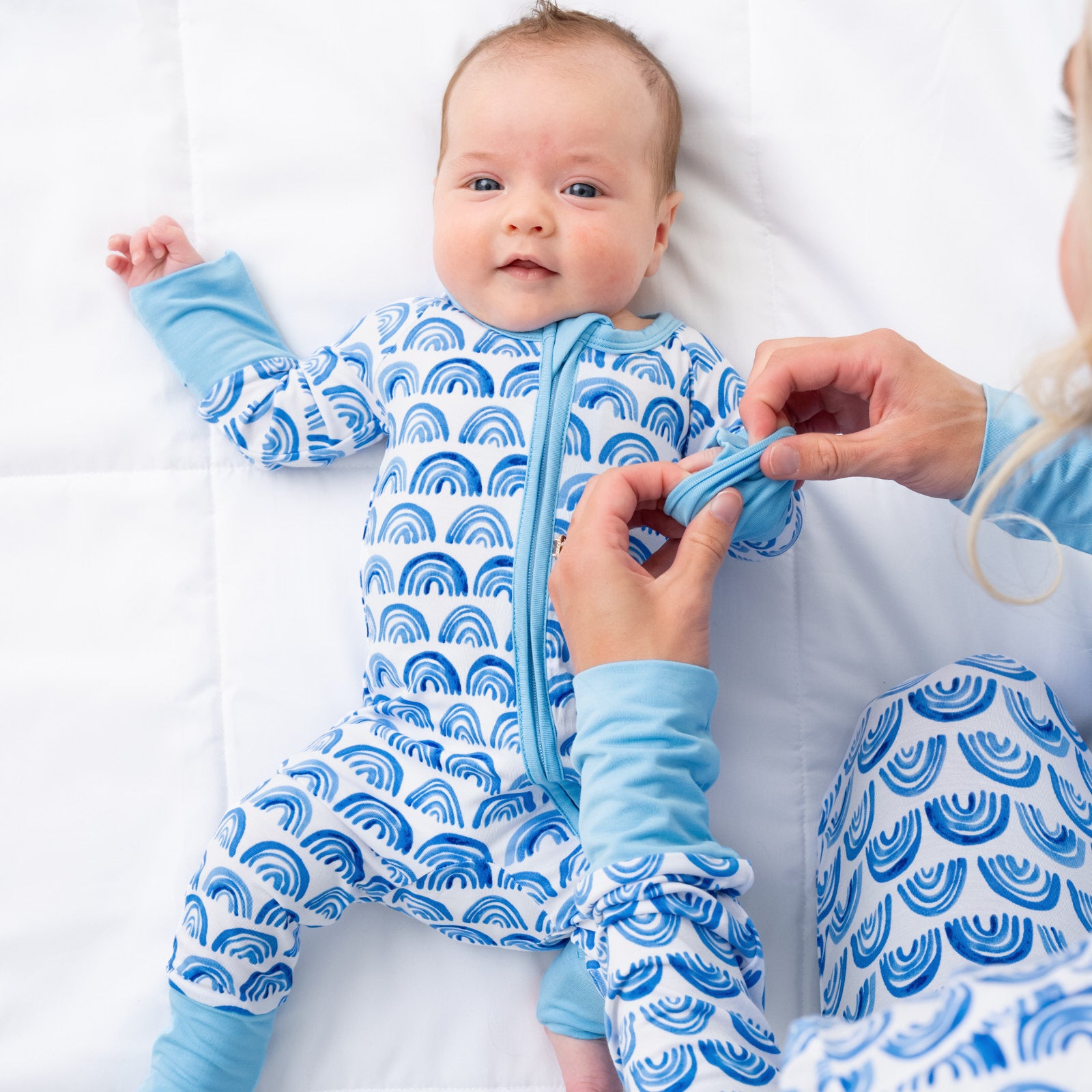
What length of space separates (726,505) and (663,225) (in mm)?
422

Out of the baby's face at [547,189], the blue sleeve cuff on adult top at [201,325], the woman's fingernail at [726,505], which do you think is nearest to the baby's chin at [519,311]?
the baby's face at [547,189]

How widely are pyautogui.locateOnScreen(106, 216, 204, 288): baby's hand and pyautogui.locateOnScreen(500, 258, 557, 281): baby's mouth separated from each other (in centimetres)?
35

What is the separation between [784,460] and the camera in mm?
780

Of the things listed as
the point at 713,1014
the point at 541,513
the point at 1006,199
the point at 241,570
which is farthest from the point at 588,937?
the point at 1006,199

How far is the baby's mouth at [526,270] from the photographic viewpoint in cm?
100

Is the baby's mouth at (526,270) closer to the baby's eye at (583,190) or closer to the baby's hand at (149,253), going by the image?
the baby's eye at (583,190)

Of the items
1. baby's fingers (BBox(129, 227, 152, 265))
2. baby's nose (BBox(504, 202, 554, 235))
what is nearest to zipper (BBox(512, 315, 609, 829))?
baby's nose (BBox(504, 202, 554, 235))

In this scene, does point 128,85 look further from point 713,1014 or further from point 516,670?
point 713,1014

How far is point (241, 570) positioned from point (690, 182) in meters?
0.65

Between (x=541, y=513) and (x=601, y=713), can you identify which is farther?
(x=541, y=513)

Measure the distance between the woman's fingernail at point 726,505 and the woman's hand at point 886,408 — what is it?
0.03 m

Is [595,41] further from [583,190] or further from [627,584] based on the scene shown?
[627,584]

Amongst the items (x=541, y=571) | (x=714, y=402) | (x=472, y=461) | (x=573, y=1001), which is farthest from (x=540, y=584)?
(x=573, y=1001)

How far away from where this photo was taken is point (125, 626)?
41.2 inches
